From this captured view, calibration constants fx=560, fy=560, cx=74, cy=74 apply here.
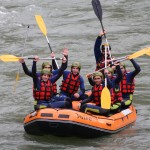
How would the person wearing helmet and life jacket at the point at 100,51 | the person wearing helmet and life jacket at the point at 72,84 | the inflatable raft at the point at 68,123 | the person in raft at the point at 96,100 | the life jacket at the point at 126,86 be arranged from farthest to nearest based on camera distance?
the person wearing helmet and life jacket at the point at 100,51 → the life jacket at the point at 126,86 → the person wearing helmet and life jacket at the point at 72,84 → the person in raft at the point at 96,100 → the inflatable raft at the point at 68,123

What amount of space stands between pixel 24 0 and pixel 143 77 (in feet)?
41.7

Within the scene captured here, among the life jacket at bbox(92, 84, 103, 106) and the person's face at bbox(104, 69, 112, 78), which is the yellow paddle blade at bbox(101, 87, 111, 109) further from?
the person's face at bbox(104, 69, 112, 78)

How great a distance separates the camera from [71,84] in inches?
424

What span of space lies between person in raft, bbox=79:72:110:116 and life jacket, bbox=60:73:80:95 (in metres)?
0.49

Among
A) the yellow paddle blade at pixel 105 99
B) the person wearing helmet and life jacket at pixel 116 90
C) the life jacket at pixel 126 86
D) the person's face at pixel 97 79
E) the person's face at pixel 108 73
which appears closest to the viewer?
the yellow paddle blade at pixel 105 99

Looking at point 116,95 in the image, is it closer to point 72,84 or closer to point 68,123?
point 72,84

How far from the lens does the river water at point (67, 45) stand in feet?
32.4

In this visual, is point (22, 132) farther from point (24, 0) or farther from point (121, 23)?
point (24, 0)

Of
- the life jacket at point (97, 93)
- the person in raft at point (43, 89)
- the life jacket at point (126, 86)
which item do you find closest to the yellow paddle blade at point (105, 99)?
the life jacket at point (97, 93)

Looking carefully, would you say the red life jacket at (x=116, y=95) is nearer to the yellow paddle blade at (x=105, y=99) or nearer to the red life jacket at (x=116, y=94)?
the red life jacket at (x=116, y=94)

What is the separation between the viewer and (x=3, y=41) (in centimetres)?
1920

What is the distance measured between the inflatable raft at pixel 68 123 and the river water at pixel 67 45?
7.7 inches

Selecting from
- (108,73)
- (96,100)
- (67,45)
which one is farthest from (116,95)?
(67,45)

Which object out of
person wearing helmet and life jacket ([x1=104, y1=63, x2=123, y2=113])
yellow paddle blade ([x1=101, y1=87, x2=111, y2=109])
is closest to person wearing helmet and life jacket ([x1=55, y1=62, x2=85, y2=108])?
person wearing helmet and life jacket ([x1=104, y1=63, x2=123, y2=113])
